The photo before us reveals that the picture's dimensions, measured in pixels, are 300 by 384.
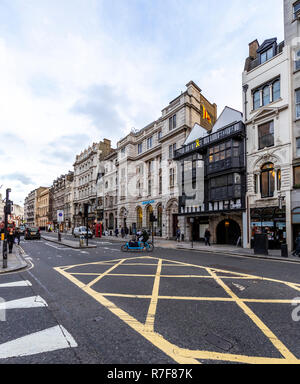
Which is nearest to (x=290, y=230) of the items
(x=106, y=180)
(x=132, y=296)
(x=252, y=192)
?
(x=252, y=192)

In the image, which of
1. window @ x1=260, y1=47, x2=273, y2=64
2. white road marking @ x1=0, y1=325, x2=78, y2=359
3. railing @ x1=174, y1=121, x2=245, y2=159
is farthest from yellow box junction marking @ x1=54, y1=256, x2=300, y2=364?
window @ x1=260, y1=47, x2=273, y2=64

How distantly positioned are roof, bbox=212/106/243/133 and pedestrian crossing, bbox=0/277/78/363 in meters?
23.9

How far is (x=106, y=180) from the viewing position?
4578cm

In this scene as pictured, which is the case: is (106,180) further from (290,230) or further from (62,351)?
(62,351)

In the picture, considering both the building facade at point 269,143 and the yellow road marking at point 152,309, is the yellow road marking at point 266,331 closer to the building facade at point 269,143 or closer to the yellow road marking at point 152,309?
the yellow road marking at point 152,309

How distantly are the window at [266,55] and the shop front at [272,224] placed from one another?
14065 millimetres

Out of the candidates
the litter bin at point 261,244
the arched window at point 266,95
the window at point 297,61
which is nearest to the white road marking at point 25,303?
the litter bin at point 261,244

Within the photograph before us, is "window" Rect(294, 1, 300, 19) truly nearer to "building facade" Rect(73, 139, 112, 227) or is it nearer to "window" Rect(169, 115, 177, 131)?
"window" Rect(169, 115, 177, 131)

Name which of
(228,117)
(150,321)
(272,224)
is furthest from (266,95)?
(150,321)

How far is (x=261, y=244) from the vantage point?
1480 centimetres

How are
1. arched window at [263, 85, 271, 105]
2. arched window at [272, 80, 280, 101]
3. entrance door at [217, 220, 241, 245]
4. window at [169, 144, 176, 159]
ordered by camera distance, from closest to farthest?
arched window at [272, 80, 280, 101], arched window at [263, 85, 271, 105], entrance door at [217, 220, 241, 245], window at [169, 144, 176, 159]

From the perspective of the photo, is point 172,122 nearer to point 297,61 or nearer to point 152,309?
point 297,61

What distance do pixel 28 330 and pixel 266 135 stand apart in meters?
21.2

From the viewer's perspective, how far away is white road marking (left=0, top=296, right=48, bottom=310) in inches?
186
